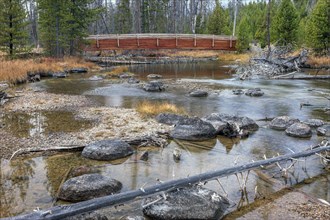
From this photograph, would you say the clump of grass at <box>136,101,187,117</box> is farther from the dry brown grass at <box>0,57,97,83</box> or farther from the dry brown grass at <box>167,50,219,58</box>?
the dry brown grass at <box>167,50,219,58</box>

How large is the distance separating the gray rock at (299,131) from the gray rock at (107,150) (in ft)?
16.4

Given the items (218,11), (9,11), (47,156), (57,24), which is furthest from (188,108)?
(218,11)

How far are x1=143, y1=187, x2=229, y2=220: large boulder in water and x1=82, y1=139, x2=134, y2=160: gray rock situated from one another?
2.65 m

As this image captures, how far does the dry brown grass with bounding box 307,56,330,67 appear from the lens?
31.7 metres

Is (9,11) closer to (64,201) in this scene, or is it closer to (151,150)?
(151,150)

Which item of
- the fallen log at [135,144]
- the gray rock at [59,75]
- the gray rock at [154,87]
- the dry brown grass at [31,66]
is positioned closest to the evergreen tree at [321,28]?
the gray rock at [154,87]

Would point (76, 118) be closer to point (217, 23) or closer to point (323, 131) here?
point (323, 131)

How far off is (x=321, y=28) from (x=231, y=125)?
28.0 meters

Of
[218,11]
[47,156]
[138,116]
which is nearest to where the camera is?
[47,156]

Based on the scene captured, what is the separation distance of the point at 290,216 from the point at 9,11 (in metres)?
26.8

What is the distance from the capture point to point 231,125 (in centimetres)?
1068

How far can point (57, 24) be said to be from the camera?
3188 cm

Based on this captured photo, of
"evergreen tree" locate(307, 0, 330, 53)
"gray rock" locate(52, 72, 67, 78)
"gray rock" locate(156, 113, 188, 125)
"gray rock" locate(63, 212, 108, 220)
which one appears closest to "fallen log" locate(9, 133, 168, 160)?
"gray rock" locate(156, 113, 188, 125)

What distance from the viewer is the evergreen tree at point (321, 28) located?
3369 cm
